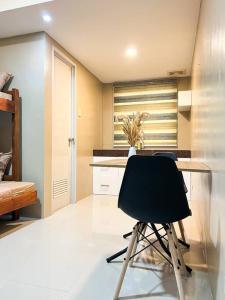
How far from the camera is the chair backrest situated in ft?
4.49

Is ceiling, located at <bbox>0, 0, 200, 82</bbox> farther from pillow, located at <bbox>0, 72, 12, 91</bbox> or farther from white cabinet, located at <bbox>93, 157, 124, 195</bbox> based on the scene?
white cabinet, located at <bbox>93, 157, 124, 195</bbox>

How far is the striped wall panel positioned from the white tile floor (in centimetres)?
245

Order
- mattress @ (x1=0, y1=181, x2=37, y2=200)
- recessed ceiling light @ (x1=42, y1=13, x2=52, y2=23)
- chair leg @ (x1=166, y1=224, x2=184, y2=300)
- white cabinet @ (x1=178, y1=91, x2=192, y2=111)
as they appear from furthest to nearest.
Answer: white cabinet @ (x1=178, y1=91, x2=192, y2=111) < recessed ceiling light @ (x1=42, y1=13, x2=52, y2=23) < mattress @ (x1=0, y1=181, x2=37, y2=200) < chair leg @ (x1=166, y1=224, x2=184, y2=300)

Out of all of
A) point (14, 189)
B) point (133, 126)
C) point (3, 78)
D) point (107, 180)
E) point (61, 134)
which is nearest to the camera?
point (133, 126)

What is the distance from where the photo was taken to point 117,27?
286cm

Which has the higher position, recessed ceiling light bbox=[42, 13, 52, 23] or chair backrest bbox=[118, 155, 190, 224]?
recessed ceiling light bbox=[42, 13, 52, 23]

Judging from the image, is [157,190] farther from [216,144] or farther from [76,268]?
[76,268]

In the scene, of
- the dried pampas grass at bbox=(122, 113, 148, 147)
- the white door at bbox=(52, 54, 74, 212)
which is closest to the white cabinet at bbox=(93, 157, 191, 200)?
the white door at bbox=(52, 54, 74, 212)

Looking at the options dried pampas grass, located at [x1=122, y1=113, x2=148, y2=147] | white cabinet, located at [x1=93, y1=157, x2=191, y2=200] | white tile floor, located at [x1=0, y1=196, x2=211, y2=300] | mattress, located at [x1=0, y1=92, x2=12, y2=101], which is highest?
mattress, located at [x1=0, y1=92, x2=12, y2=101]

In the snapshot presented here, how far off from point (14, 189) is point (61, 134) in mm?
1227

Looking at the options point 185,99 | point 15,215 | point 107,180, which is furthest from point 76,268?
point 185,99

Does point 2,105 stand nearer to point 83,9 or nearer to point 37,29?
point 37,29

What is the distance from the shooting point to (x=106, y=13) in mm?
2566

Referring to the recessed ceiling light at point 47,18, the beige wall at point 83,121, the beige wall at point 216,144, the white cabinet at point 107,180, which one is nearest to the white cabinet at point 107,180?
the white cabinet at point 107,180
